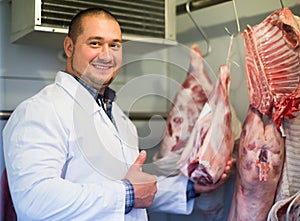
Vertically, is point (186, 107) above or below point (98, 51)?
below

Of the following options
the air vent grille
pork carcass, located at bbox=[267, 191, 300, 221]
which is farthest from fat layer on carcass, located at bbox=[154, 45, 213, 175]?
pork carcass, located at bbox=[267, 191, 300, 221]

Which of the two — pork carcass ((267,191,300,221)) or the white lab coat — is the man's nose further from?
pork carcass ((267,191,300,221))

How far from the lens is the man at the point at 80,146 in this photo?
979mm

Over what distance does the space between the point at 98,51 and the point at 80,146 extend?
0.22 metres

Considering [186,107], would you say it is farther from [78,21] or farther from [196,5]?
[78,21]

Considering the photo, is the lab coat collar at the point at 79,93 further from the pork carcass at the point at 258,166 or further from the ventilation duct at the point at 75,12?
the pork carcass at the point at 258,166

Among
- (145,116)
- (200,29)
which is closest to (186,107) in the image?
(145,116)

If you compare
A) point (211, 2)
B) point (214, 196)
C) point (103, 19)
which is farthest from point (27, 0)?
point (214, 196)

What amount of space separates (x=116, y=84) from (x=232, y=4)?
39cm

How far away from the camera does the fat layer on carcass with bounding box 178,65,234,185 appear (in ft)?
3.95

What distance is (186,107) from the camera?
1360mm

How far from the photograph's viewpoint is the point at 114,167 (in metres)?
1.07

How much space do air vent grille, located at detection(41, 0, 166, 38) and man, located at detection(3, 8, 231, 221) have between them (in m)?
0.06

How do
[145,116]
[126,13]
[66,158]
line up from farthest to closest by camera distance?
1. [145,116]
2. [126,13]
3. [66,158]
